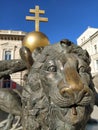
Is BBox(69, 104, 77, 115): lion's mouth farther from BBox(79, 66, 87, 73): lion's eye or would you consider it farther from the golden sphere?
the golden sphere

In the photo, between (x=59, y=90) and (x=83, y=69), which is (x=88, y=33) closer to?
(x=83, y=69)

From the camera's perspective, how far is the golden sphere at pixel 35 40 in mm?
1720

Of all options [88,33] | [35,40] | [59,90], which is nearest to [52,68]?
[59,90]

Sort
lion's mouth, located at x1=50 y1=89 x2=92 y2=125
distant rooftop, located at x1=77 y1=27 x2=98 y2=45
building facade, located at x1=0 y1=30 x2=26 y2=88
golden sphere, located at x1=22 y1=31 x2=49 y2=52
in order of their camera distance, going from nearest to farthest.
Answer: lion's mouth, located at x1=50 y1=89 x2=92 y2=125 < golden sphere, located at x1=22 y1=31 x2=49 y2=52 < building facade, located at x1=0 y1=30 x2=26 y2=88 < distant rooftop, located at x1=77 y1=27 x2=98 y2=45

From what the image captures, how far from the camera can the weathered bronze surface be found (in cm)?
70

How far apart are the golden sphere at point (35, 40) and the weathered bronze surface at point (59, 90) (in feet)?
2.64

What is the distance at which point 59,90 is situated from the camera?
71 centimetres

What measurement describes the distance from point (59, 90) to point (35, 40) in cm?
108

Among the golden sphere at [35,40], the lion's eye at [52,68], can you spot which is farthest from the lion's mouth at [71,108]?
the golden sphere at [35,40]

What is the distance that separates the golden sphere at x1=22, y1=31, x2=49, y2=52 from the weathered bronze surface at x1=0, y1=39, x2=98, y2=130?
803mm

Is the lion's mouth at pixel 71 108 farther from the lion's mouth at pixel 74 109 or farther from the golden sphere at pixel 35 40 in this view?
the golden sphere at pixel 35 40

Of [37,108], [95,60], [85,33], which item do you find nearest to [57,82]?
[37,108]

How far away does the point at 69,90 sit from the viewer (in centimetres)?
68

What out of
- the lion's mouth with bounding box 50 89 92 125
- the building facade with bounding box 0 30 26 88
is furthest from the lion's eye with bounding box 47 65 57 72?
the building facade with bounding box 0 30 26 88
